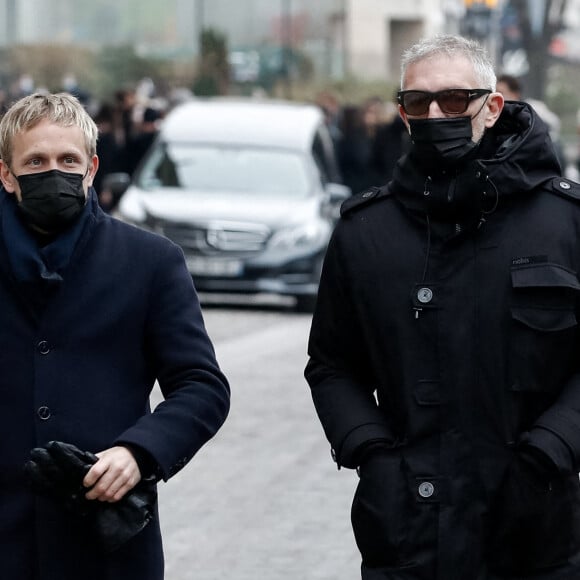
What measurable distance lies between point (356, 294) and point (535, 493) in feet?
1.96

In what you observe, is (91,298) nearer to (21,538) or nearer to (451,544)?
(21,538)

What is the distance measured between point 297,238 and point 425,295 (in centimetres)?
1341

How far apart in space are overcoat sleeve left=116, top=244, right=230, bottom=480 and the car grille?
512 inches

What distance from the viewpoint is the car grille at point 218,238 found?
17422 mm

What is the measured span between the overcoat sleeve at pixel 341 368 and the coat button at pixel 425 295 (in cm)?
17

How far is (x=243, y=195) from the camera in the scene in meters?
18.1

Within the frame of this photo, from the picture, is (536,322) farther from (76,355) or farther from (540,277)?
(76,355)

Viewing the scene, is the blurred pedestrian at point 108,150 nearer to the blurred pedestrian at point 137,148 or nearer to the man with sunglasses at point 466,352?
the blurred pedestrian at point 137,148

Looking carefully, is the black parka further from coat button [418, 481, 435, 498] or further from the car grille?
the car grille

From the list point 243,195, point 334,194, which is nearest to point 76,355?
point 243,195

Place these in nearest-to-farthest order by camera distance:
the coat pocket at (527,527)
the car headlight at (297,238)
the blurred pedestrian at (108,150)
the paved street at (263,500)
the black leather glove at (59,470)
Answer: the black leather glove at (59,470), the coat pocket at (527,527), the paved street at (263,500), the car headlight at (297,238), the blurred pedestrian at (108,150)

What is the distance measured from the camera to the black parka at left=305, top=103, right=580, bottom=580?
13.6ft

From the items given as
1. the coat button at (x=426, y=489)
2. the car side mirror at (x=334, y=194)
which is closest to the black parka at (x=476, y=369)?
the coat button at (x=426, y=489)

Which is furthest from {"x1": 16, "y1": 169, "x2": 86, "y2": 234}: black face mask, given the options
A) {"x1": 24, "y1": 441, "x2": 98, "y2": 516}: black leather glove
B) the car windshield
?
the car windshield
